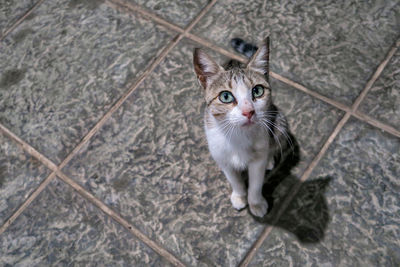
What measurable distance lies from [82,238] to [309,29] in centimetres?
147

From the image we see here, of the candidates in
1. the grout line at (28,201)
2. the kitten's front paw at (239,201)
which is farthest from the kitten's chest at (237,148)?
the grout line at (28,201)

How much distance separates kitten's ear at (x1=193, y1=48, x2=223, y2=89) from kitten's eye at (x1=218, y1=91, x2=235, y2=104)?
0.10 meters

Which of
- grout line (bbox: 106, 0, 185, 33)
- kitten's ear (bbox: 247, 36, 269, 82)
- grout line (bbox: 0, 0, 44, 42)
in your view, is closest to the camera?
kitten's ear (bbox: 247, 36, 269, 82)

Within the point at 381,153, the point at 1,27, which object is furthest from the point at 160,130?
the point at 1,27

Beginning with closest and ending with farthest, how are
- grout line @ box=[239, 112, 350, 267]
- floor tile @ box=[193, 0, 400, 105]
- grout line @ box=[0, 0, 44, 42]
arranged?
grout line @ box=[239, 112, 350, 267] → floor tile @ box=[193, 0, 400, 105] → grout line @ box=[0, 0, 44, 42]

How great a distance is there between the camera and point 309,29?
187cm

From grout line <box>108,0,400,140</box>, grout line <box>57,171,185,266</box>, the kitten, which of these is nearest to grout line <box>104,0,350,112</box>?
grout line <box>108,0,400,140</box>

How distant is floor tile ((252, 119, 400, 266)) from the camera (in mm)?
1319

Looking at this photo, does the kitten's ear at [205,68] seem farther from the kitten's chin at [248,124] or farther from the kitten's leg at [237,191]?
the kitten's leg at [237,191]

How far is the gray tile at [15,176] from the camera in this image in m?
1.61

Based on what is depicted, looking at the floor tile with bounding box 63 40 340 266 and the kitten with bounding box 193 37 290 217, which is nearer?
the kitten with bounding box 193 37 290 217

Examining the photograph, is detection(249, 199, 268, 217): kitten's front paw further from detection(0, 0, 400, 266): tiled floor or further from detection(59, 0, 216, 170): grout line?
detection(59, 0, 216, 170): grout line

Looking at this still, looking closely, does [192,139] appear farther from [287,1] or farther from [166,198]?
[287,1]

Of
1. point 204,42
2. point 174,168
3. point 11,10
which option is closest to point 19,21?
point 11,10
